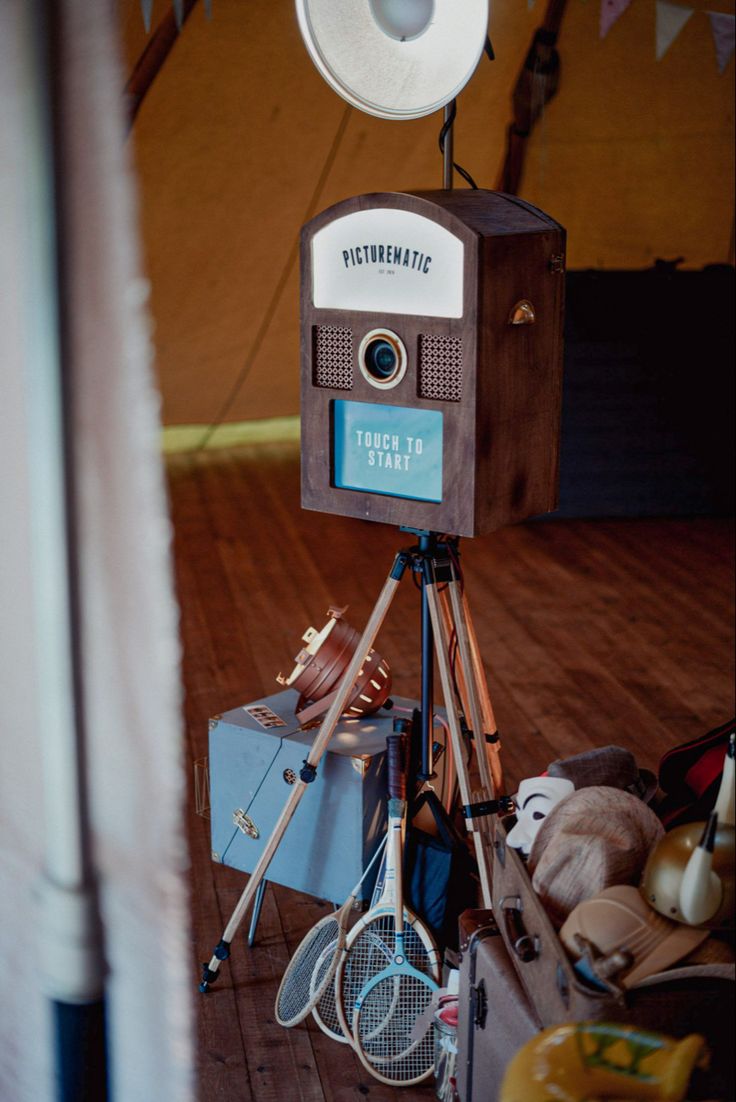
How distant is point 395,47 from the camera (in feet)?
5.86

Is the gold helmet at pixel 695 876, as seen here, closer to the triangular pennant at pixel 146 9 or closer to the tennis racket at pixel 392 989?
the tennis racket at pixel 392 989

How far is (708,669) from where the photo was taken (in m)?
3.85

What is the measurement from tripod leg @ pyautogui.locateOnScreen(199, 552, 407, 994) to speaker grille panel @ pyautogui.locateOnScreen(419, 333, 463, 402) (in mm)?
327

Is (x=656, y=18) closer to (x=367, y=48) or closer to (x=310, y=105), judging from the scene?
(x=310, y=105)

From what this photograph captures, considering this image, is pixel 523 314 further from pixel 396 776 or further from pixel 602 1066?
pixel 602 1066

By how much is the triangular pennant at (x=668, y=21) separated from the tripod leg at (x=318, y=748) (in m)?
4.18

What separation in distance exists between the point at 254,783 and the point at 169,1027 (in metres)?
1.52

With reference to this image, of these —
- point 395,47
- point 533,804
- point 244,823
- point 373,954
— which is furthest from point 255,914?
point 395,47

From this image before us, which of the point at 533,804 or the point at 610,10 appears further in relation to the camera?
the point at 610,10

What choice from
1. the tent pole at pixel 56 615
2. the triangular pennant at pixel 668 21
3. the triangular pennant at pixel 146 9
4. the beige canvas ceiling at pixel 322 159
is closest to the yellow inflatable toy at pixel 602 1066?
the tent pole at pixel 56 615

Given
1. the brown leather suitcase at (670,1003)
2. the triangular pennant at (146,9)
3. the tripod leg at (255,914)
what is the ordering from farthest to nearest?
the triangular pennant at (146,9), the tripod leg at (255,914), the brown leather suitcase at (670,1003)

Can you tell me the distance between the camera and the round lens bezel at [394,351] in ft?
6.13

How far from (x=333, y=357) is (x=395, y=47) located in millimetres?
472

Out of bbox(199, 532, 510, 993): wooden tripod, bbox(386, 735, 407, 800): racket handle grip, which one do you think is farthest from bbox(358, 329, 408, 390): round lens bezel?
bbox(386, 735, 407, 800): racket handle grip
